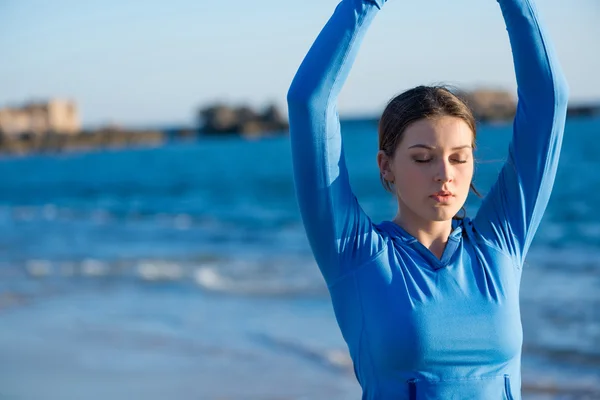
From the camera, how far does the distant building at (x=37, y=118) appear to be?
116 metres

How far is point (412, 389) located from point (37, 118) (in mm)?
122746

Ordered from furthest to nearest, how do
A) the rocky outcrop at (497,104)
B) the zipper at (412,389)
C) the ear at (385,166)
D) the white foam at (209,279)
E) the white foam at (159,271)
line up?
the rocky outcrop at (497,104) < the white foam at (159,271) < the white foam at (209,279) < the ear at (385,166) < the zipper at (412,389)

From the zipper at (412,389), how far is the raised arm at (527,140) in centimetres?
42

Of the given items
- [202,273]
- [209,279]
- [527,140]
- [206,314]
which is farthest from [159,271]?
[527,140]

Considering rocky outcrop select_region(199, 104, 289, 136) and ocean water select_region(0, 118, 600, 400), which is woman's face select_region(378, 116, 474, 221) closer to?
ocean water select_region(0, 118, 600, 400)

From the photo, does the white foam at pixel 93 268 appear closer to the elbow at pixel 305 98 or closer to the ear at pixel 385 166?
the ear at pixel 385 166

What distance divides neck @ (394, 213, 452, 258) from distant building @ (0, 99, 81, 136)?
116 meters

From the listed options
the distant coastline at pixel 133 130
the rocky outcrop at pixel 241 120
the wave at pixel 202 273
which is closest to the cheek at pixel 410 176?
the wave at pixel 202 273

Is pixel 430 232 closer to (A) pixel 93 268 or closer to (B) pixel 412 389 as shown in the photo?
(B) pixel 412 389

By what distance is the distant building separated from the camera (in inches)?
4569

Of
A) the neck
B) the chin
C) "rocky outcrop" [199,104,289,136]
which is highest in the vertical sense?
"rocky outcrop" [199,104,289,136]

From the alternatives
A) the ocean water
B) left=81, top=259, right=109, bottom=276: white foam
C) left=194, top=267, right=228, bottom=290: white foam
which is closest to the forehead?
the ocean water

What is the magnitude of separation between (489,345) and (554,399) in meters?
5.21

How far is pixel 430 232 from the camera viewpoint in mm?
2182
